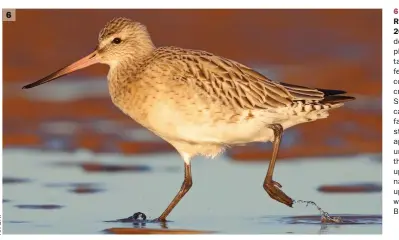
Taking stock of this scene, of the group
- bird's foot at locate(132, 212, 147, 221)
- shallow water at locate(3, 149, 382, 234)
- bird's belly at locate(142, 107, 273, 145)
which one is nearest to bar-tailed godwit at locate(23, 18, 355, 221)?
bird's belly at locate(142, 107, 273, 145)

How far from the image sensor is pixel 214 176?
1487cm

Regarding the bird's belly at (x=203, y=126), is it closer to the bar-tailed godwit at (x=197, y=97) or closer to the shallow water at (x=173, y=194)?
the bar-tailed godwit at (x=197, y=97)

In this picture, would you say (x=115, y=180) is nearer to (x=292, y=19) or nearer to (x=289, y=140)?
(x=289, y=140)

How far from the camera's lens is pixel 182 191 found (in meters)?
14.0

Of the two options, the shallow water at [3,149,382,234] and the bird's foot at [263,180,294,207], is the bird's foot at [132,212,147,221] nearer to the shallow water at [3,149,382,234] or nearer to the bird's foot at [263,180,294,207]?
the shallow water at [3,149,382,234]

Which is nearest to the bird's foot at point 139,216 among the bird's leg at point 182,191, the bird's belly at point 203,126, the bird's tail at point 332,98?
Result: the bird's leg at point 182,191

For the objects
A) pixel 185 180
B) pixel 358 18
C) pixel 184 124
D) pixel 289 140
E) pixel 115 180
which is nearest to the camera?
pixel 184 124

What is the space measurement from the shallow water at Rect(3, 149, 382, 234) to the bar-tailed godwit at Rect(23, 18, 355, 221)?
402 millimetres

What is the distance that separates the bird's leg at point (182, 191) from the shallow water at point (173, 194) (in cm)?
8

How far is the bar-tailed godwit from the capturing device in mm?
12992

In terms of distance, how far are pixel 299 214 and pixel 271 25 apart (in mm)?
5047

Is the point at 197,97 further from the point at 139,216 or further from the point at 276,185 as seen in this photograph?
the point at 139,216

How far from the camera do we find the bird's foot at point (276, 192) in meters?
13.2

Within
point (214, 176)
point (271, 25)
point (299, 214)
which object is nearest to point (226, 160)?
point (214, 176)
